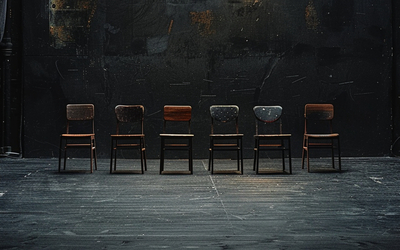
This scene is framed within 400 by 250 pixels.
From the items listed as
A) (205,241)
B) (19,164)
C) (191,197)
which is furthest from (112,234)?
(19,164)

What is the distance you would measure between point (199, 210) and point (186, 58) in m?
3.88

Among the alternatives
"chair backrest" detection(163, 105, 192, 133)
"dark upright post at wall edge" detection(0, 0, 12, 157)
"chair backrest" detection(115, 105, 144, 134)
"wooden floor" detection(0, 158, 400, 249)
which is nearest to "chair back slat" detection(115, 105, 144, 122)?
"chair backrest" detection(115, 105, 144, 134)

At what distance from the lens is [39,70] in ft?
23.9

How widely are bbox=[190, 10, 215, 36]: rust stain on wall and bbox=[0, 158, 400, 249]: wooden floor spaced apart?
242 centimetres

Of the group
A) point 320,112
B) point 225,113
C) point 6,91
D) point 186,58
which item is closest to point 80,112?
point 6,91

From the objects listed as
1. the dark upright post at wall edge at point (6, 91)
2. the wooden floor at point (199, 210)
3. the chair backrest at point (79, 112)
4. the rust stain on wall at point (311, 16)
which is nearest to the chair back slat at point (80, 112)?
the chair backrest at point (79, 112)

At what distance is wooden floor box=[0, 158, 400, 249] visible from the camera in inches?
117

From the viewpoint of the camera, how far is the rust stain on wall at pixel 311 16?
7312mm

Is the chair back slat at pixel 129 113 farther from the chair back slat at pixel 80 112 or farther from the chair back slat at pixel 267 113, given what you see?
the chair back slat at pixel 267 113

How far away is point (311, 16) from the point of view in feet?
24.0

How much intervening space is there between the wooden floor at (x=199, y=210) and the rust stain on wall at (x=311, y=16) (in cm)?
254

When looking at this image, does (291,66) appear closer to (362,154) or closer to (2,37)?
(362,154)

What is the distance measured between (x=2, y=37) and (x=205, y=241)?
5539mm

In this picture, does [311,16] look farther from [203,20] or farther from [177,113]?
[177,113]
